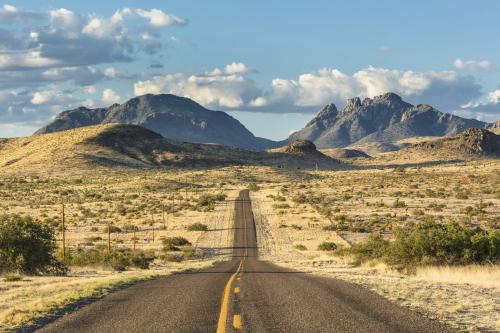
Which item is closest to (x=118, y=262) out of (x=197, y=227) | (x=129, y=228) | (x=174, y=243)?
(x=174, y=243)

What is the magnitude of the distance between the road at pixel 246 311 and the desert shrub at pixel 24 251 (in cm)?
1279

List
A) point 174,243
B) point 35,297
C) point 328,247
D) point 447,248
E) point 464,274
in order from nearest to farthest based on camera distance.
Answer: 1. point 35,297
2. point 464,274
3. point 447,248
4. point 328,247
5. point 174,243

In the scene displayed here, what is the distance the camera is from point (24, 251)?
96.0 feet

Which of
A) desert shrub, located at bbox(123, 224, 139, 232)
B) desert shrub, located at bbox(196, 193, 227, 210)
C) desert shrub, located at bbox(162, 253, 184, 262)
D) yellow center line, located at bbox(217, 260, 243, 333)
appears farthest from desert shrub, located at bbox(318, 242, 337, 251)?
desert shrub, located at bbox(196, 193, 227, 210)

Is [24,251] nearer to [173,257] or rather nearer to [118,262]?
[118,262]

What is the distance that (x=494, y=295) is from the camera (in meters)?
17.2

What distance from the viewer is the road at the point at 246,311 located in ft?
37.5

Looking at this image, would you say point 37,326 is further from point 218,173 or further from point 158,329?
point 218,173

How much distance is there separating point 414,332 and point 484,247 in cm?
1809

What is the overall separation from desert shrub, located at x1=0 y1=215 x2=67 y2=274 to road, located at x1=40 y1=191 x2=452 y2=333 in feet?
42.0

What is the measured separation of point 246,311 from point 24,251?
761 inches

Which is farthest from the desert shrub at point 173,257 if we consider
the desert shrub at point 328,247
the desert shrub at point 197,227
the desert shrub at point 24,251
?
the desert shrub at point 197,227

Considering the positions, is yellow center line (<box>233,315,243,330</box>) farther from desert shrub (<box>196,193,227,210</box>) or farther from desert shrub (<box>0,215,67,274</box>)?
desert shrub (<box>196,193,227,210</box>)

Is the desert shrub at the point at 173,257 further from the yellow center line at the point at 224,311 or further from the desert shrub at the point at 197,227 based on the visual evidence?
the yellow center line at the point at 224,311
